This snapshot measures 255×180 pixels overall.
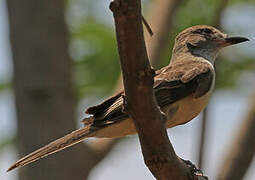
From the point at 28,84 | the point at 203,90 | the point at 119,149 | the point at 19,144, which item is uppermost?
the point at 203,90

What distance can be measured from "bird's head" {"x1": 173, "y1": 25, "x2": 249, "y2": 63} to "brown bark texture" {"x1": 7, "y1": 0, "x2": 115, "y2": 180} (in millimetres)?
1578

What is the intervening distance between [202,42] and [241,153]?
1613mm

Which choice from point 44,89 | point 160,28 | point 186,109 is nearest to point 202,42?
point 160,28

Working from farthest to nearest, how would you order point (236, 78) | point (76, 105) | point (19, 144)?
1. point (236, 78)
2. point (76, 105)
3. point (19, 144)

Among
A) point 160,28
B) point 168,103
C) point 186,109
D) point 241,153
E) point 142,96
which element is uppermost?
point 142,96

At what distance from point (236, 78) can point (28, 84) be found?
8.49ft

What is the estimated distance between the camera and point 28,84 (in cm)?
768

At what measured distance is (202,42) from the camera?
6801 mm

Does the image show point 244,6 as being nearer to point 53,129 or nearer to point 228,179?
point 228,179

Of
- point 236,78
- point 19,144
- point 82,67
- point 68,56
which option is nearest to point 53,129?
point 19,144

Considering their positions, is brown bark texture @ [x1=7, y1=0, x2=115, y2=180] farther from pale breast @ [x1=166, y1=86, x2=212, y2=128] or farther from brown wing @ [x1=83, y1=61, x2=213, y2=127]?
pale breast @ [x1=166, y1=86, x2=212, y2=128]

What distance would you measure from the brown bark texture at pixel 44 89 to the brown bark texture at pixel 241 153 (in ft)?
4.34

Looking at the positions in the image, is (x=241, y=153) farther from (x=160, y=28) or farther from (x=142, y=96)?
(x=142, y=96)

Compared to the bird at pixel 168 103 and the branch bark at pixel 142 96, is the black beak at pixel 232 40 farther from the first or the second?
the branch bark at pixel 142 96
